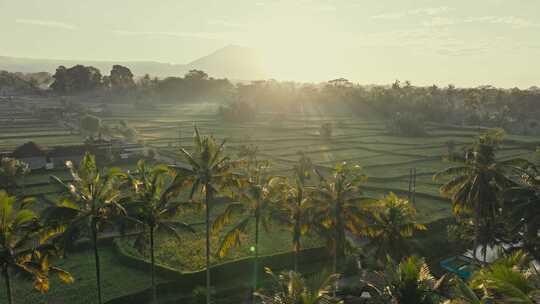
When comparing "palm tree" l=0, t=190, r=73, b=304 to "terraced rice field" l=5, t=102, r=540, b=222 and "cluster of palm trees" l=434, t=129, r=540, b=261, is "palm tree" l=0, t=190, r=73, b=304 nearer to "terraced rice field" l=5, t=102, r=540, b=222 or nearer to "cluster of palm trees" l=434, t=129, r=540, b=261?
"cluster of palm trees" l=434, t=129, r=540, b=261

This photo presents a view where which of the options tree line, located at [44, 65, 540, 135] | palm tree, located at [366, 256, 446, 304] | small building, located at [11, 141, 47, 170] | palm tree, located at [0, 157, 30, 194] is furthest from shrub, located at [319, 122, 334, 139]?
palm tree, located at [366, 256, 446, 304]

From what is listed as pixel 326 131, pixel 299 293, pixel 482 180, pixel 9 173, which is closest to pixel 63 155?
pixel 9 173

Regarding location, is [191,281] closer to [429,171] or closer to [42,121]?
[429,171]

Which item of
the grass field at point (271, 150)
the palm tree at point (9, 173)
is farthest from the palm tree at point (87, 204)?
the palm tree at point (9, 173)

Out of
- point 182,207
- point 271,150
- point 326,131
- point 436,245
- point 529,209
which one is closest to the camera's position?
point 182,207

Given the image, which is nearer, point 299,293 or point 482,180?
point 299,293

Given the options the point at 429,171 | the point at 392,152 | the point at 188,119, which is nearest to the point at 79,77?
the point at 188,119

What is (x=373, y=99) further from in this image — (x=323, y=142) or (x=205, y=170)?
(x=205, y=170)
